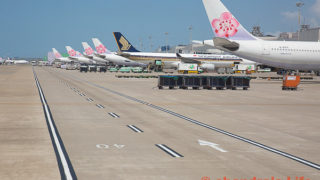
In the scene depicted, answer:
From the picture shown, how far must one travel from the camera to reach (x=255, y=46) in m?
60.1

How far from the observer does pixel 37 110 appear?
26.7 metres

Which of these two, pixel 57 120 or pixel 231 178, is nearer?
pixel 231 178

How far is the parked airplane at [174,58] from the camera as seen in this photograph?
374 feet

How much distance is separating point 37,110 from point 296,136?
49.7 feet

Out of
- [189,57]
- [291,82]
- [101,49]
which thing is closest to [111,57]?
[101,49]

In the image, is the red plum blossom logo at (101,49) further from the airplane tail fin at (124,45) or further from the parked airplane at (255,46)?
the parked airplane at (255,46)

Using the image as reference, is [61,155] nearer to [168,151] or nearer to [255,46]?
[168,151]

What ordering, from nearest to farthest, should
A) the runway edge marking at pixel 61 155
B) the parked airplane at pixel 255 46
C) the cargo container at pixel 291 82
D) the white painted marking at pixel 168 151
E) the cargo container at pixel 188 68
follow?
the runway edge marking at pixel 61 155, the white painted marking at pixel 168 151, the cargo container at pixel 291 82, the parked airplane at pixel 255 46, the cargo container at pixel 188 68

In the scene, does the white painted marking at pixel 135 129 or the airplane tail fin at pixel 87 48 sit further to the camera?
the airplane tail fin at pixel 87 48

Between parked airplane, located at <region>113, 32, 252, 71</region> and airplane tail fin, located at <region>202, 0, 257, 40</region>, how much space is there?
158 ft

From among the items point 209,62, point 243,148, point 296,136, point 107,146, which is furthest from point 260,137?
point 209,62

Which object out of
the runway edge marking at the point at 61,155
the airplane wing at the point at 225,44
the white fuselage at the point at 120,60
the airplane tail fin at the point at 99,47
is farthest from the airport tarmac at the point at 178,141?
the airplane tail fin at the point at 99,47

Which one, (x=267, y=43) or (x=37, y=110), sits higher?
(x=267, y=43)

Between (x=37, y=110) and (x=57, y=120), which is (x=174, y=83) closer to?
(x=37, y=110)
